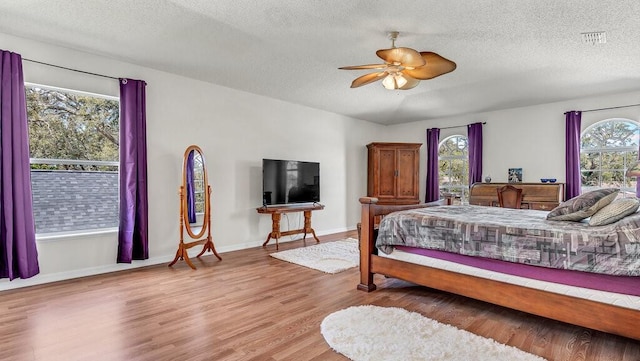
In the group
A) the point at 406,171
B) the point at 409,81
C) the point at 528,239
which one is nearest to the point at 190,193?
the point at 409,81

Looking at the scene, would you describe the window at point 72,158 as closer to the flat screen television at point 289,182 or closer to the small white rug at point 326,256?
the flat screen television at point 289,182

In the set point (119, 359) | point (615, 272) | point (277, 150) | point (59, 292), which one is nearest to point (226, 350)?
point (119, 359)

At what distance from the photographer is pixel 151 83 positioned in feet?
14.1

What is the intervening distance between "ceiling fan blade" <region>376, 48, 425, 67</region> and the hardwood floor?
2134mm

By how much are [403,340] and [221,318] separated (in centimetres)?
139

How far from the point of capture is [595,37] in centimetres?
320

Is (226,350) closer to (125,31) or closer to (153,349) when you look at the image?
(153,349)

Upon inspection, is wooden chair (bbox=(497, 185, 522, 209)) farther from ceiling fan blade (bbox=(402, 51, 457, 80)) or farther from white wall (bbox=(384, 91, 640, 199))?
ceiling fan blade (bbox=(402, 51, 457, 80))

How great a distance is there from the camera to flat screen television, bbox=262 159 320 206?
17.5 ft


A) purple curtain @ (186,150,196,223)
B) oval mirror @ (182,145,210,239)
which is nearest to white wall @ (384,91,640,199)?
oval mirror @ (182,145,210,239)

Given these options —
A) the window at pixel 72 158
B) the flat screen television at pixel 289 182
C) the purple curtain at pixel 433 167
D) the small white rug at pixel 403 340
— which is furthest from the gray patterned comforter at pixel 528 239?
the purple curtain at pixel 433 167

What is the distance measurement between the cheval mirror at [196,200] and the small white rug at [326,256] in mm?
1013

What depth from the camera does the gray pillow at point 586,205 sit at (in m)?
2.43

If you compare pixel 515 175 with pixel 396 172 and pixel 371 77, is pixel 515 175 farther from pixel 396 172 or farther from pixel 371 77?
pixel 371 77
